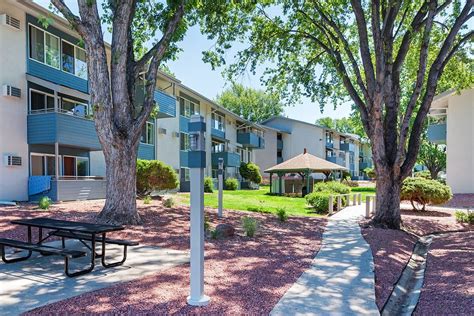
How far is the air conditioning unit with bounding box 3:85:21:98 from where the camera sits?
52.4 feet

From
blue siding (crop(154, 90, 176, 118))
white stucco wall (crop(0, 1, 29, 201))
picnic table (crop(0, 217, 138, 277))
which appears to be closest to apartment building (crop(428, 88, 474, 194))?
blue siding (crop(154, 90, 176, 118))

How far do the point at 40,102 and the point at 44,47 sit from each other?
2.46 m

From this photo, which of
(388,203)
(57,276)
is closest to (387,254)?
(388,203)

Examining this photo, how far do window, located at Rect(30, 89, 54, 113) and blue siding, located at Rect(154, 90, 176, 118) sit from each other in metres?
6.32

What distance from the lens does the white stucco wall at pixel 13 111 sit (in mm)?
16031

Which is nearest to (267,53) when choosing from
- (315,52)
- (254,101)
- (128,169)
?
(315,52)

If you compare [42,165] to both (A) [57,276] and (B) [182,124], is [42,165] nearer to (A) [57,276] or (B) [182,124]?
(B) [182,124]

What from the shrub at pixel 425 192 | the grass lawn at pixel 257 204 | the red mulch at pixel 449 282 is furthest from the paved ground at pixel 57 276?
the shrub at pixel 425 192

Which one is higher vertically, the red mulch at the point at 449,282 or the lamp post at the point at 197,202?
the lamp post at the point at 197,202

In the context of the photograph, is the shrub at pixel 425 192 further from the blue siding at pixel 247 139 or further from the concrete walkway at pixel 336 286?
the blue siding at pixel 247 139

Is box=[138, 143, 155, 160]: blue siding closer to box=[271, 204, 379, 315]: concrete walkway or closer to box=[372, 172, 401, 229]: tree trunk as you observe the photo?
box=[372, 172, 401, 229]: tree trunk

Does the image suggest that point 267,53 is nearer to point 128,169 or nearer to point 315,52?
point 315,52

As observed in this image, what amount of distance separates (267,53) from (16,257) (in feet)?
42.8

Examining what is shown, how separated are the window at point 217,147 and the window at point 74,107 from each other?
17368mm
